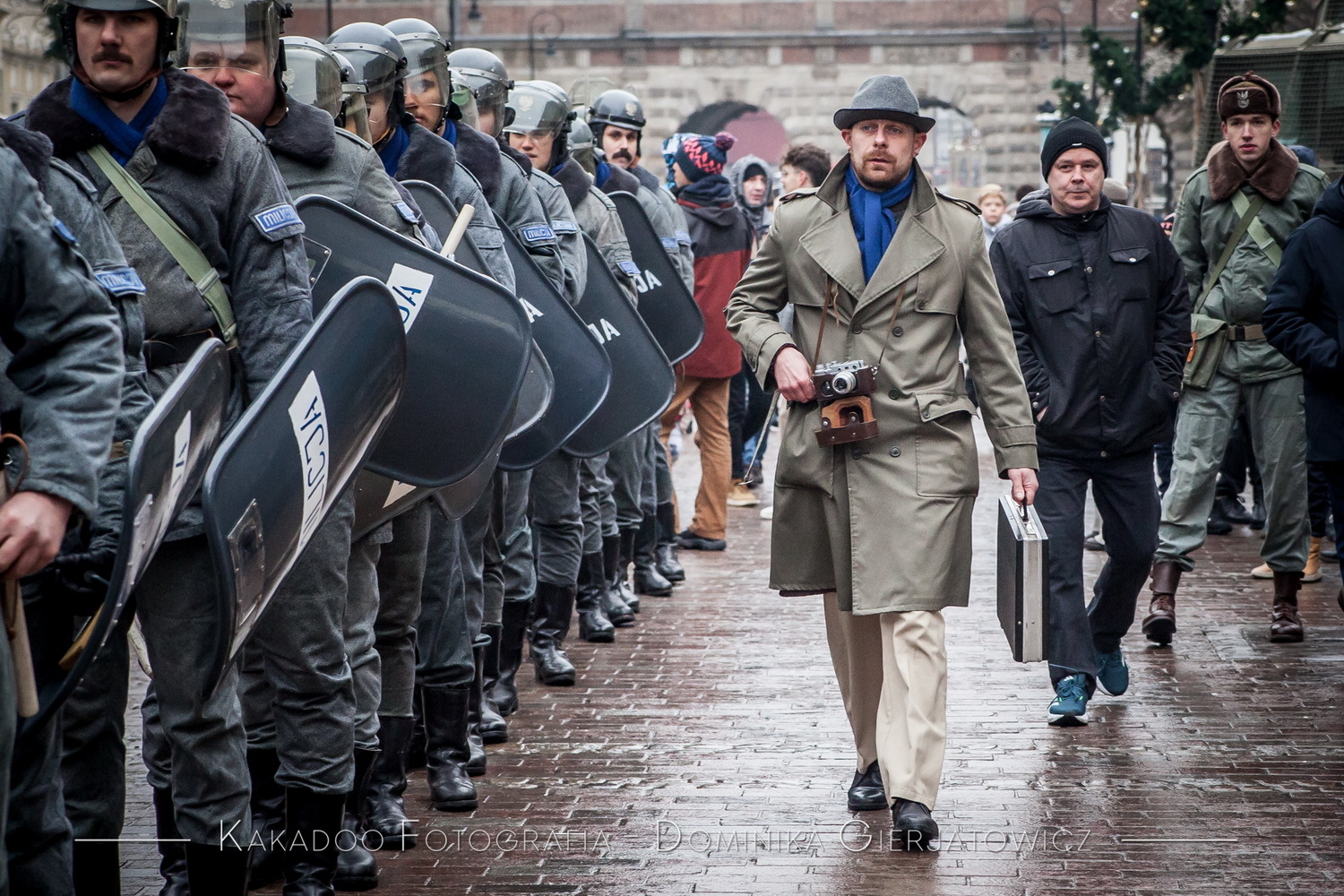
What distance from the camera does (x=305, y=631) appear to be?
4.21 meters

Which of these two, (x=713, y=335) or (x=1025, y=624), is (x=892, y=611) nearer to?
(x=1025, y=624)

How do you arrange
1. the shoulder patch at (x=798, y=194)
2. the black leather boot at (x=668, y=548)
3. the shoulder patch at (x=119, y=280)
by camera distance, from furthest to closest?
1. the black leather boot at (x=668, y=548)
2. the shoulder patch at (x=798, y=194)
3. the shoulder patch at (x=119, y=280)

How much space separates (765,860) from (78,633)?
2.00m

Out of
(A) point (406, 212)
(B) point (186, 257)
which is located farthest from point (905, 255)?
(B) point (186, 257)

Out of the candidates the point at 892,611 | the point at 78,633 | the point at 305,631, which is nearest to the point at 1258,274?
the point at 892,611

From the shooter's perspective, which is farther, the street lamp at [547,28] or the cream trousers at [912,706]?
the street lamp at [547,28]

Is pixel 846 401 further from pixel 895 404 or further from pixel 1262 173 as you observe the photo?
pixel 1262 173

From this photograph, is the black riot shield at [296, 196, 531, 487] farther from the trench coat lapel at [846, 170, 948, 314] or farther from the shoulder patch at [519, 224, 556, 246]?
the shoulder patch at [519, 224, 556, 246]

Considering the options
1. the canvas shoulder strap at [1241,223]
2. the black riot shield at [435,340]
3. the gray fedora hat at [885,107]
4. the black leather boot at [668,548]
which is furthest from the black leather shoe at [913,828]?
the black leather boot at [668,548]

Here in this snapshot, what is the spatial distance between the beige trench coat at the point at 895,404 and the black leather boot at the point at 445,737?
971 mm

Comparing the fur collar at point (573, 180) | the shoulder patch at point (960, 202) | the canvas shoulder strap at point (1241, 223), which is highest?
the shoulder patch at point (960, 202)

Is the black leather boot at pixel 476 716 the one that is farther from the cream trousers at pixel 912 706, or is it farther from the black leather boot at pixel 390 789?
the cream trousers at pixel 912 706

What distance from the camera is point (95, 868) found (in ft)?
12.7

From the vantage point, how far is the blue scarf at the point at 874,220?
5320 mm
